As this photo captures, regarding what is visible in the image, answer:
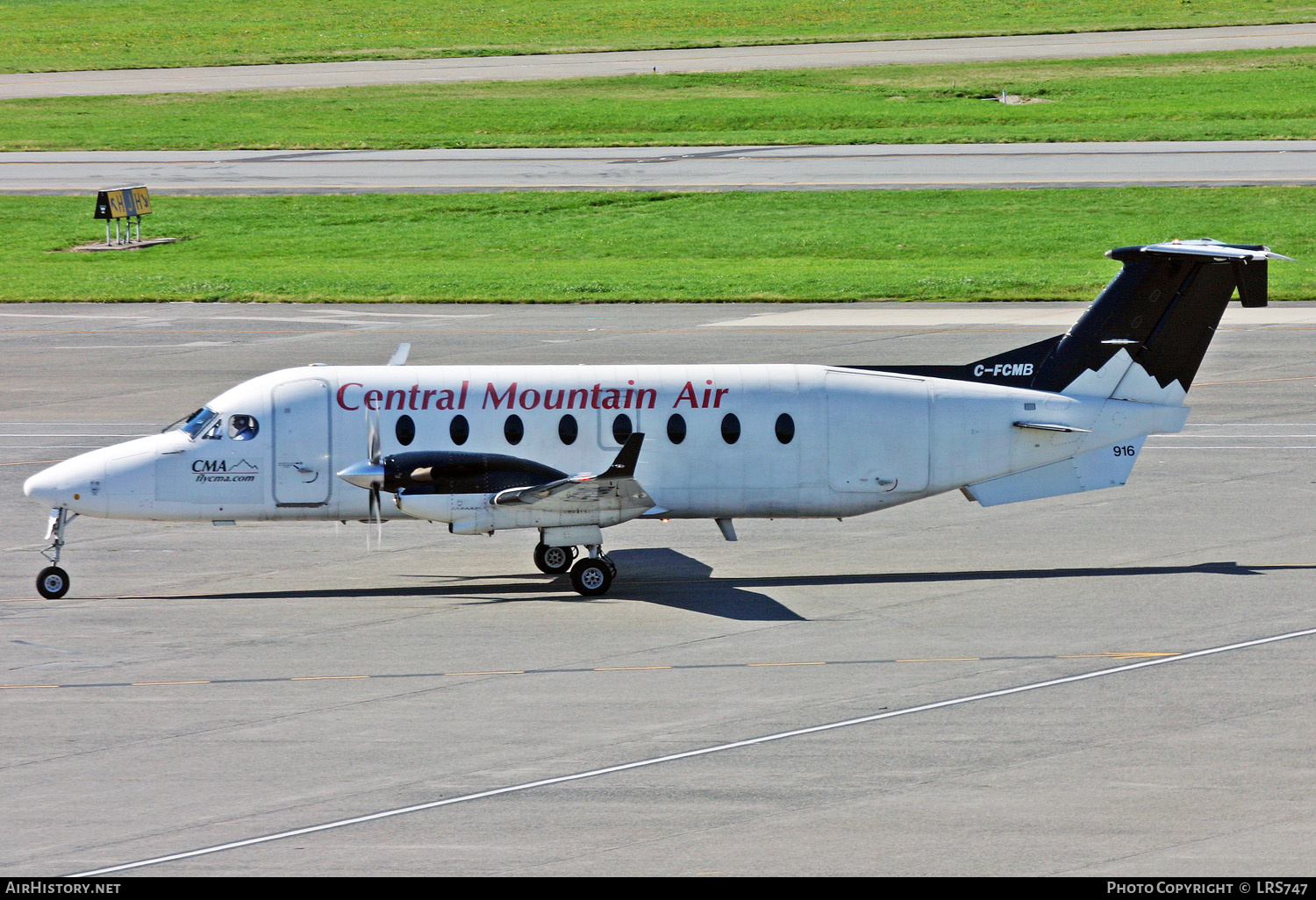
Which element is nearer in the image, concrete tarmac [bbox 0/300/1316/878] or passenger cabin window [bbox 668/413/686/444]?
concrete tarmac [bbox 0/300/1316/878]

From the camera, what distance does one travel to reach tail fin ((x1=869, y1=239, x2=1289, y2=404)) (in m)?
24.2

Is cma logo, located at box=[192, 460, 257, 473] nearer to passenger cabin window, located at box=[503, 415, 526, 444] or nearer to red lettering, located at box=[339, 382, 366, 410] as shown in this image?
red lettering, located at box=[339, 382, 366, 410]

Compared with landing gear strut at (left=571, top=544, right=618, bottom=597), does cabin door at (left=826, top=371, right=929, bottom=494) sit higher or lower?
higher

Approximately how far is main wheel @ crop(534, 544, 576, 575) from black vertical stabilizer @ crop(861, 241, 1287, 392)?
18.6 ft

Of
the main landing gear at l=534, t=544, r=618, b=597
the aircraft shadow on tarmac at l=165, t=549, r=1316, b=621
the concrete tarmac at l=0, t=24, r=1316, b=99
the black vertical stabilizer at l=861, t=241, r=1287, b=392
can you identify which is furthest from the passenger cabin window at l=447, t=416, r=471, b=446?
the concrete tarmac at l=0, t=24, r=1316, b=99

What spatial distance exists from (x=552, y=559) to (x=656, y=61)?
86705 millimetres

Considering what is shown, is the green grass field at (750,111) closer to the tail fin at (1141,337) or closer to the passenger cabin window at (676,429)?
the tail fin at (1141,337)

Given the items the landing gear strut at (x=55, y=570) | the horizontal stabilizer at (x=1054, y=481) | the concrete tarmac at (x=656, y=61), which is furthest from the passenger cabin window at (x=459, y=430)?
the concrete tarmac at (x=656, y=61)

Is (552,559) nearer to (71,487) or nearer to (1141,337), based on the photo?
(71,487)

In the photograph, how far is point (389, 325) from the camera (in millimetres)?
46188

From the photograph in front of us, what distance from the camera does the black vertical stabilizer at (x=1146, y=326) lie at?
79.6 feet

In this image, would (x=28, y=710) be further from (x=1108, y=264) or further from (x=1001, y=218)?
(x=1001, y=218)

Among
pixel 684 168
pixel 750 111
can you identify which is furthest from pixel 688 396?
pixel 750 111
